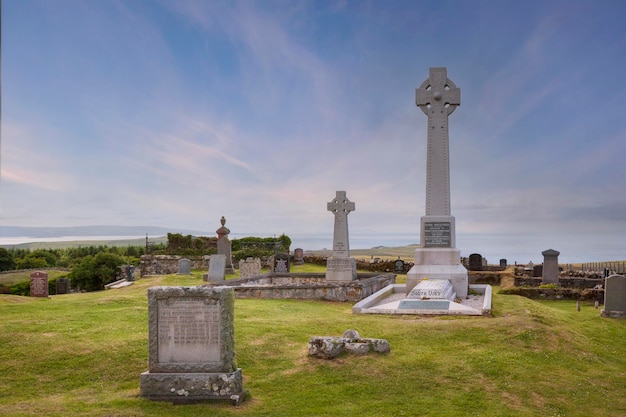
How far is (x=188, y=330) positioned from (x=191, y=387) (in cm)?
82

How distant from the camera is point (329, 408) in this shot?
294 inches

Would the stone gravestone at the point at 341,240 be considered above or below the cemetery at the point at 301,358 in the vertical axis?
above

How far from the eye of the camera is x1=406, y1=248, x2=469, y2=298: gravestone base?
1878 centimetres

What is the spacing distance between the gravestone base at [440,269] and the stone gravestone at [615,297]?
4.48 meters

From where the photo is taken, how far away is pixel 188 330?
788 centimetres

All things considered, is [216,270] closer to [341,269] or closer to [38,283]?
[341,269]

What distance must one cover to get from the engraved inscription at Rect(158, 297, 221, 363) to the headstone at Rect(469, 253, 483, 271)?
30205 mm

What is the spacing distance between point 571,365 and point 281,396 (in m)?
Answer: 5.81

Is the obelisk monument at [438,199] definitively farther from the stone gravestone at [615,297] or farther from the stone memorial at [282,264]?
the stone memorial at [282,264]

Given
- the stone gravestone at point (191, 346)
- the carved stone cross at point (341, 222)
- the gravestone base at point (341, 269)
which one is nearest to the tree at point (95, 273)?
the gravestone base at point (341, 269)

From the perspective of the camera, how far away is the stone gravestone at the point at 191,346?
7.64 meters

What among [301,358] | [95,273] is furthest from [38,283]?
[301,358]

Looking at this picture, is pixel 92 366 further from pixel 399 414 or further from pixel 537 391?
pixel 537 391

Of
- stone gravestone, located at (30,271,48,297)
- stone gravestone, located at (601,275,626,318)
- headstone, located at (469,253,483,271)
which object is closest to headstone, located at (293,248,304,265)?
headstone, located at (469,253,483,271)
